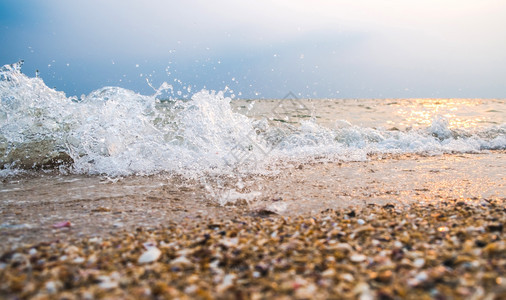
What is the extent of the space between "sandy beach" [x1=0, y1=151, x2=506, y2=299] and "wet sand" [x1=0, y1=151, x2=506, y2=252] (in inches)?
1.0

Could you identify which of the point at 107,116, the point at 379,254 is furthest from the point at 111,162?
the point at 379,254

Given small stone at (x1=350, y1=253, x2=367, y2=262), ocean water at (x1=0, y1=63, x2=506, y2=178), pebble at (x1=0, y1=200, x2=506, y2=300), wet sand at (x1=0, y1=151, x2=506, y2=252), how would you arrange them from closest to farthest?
pebble at (x1=0, y1=200, x2=506, y2=300) → small stone at (x1=350, y1=253, x2=367, y2=262) → wet sand at (x1=0, y1=151, x2=506, y2=252) → ocean water at (x1=0, y1=63, x2=506, y2=178)

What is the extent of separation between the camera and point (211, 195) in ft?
14.9

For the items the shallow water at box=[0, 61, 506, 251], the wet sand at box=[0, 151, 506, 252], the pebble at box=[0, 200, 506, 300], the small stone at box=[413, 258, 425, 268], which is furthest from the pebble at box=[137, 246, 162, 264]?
the small stone at box=[413, 258, 425, 268]

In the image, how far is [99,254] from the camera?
2.46 metres

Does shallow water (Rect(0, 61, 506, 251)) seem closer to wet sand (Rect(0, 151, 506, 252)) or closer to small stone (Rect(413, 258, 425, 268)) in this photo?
wet sand (Rect(0, 151, 506, 252))

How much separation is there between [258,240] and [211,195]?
1976mm

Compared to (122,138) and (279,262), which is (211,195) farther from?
(122,138)

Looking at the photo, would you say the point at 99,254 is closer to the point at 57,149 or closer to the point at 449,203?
the point at 449,203

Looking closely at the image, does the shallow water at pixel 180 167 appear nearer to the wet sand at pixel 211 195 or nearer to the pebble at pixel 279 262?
the wet sand at pixel 211 195

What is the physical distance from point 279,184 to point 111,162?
3.25 meters

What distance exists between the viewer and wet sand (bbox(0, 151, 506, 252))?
3.35 meters

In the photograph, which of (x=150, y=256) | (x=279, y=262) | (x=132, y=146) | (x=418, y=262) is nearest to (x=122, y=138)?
(x=132, y=146)

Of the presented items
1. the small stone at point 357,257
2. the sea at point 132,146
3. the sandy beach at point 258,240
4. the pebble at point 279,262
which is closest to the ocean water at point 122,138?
the sea at point 132,146
